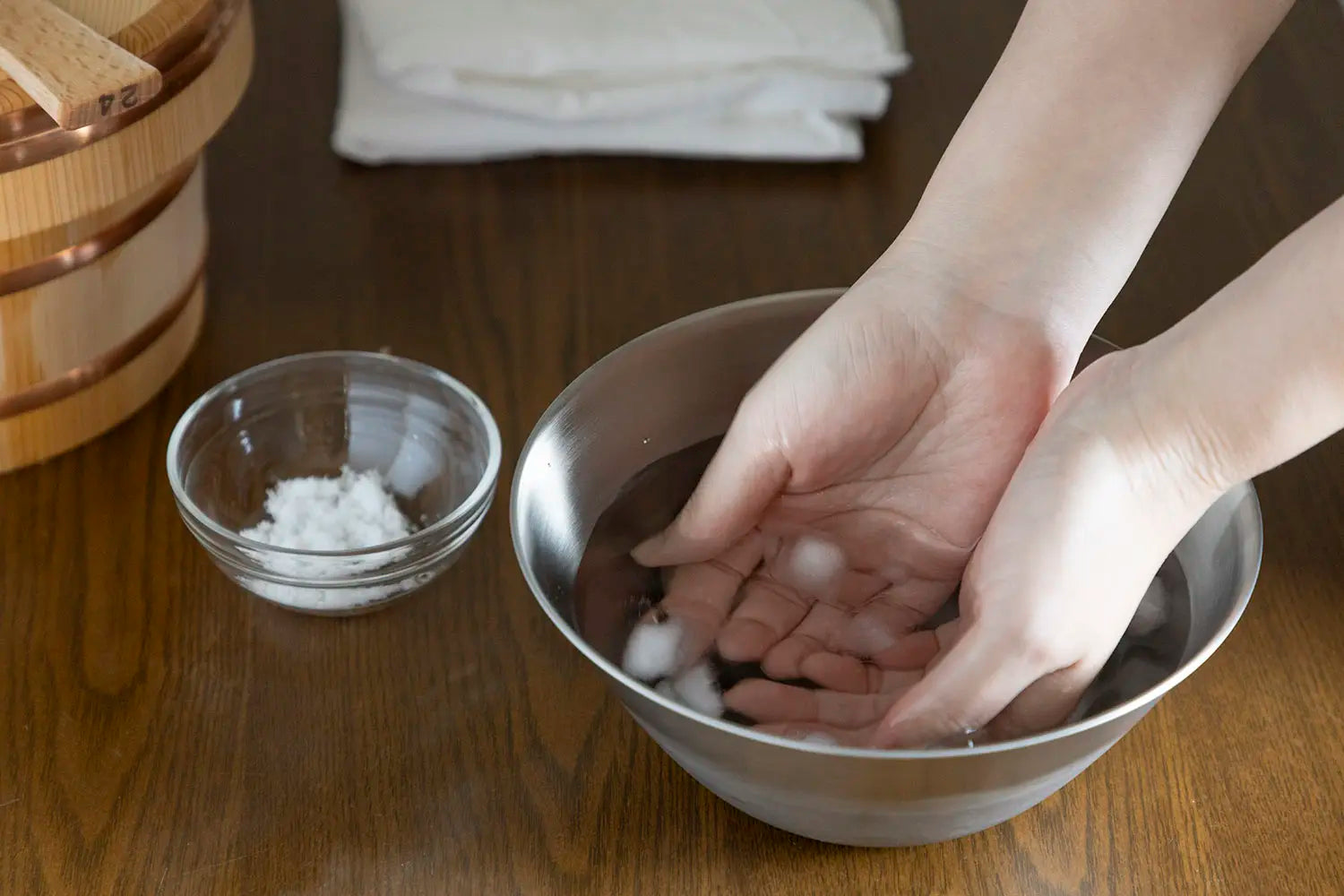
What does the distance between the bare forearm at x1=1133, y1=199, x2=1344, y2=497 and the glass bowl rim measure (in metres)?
0.31

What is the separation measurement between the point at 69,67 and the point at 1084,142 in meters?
0.45

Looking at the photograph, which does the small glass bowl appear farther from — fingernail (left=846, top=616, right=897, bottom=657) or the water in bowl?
fingernail (left=846, top=616, right=897, bottom=657)

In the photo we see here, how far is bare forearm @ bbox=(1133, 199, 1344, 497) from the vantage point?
1.76 feet

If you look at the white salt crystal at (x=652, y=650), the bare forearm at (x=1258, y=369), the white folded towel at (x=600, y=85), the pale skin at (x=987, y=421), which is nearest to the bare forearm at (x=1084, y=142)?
the pale skin at (x=987, y=421)

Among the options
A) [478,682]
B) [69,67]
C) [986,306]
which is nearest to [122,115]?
[69,67]

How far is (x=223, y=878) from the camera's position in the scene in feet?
1.96

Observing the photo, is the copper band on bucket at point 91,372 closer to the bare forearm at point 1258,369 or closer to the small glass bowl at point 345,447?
the small glass bowl at point 345,447

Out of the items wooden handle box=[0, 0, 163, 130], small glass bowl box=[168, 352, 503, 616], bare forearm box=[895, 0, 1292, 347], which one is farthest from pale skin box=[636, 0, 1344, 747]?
wooden handle box=[0, 0, 163, 130]

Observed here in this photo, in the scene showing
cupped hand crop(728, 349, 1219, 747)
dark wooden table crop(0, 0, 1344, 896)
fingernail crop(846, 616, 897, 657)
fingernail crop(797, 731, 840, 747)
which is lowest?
dark wooden table crop(0, 0, 1344, 896)

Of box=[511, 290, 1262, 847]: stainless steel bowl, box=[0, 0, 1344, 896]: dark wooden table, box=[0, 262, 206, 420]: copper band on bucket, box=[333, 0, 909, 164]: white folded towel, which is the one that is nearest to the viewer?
box=[511, 290, 1262, 847]: stainless steel bowl

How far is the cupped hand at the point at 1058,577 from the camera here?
56 centimetres

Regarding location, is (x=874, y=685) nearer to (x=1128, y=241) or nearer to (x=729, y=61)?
(x=1128, y=241)

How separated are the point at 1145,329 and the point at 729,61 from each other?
34 cm

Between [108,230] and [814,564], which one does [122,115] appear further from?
[814,564]
